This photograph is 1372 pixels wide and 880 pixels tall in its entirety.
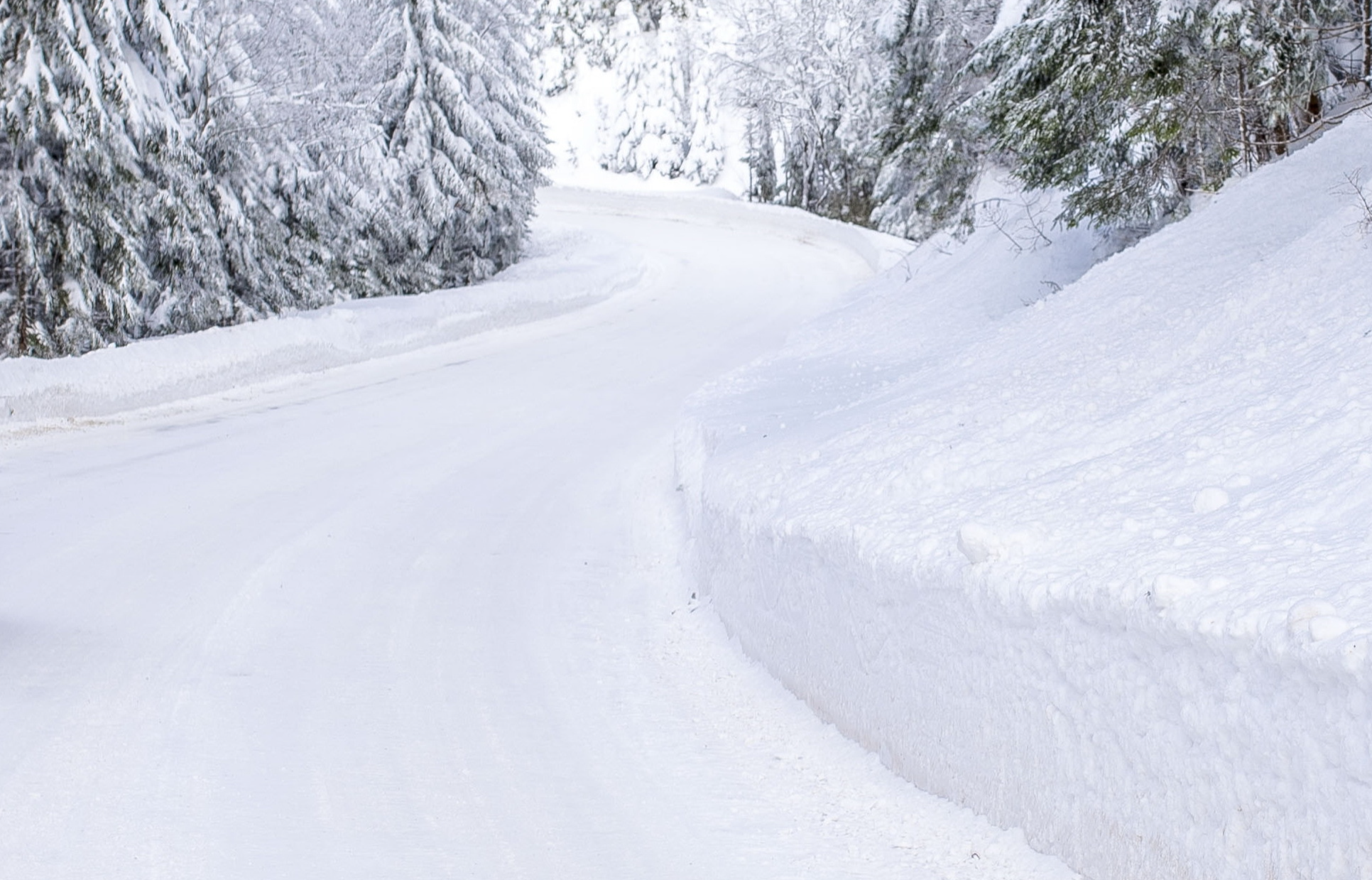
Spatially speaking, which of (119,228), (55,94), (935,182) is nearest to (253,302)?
(119,228)

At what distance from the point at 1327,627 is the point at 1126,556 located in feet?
3.53

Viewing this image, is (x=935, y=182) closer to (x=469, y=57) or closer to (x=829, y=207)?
(x=469, y=57)

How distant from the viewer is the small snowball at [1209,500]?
4574 mm

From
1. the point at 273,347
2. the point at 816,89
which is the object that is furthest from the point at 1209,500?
the point at 816,89

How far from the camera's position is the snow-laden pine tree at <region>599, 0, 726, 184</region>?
198 feet

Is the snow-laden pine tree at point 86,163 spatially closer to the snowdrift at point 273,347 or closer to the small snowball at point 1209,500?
the snowdrift at point 273,347

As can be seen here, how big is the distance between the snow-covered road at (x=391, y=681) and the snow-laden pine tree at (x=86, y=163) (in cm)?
387

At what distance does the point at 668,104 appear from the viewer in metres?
61.8

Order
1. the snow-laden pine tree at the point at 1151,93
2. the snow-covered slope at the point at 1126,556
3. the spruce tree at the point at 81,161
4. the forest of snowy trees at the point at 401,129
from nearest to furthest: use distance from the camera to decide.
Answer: the snow-covered slope at the point at 1126,556
the snow-laden pine tree at the point at 1151,93
the forest of snowy trees at the point at 401,129
the spruce tree at the point at 81,161

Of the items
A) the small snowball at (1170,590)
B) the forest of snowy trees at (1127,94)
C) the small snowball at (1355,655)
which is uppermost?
the forest of snowy trees at (1127,94)

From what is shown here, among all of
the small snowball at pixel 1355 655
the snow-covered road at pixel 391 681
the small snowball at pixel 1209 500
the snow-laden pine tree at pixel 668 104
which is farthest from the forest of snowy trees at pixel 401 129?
the snow-laden pine tree at pixel 668 104

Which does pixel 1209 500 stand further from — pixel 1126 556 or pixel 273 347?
pixel 273 347

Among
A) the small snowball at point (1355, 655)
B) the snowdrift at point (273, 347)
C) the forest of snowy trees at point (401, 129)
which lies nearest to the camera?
the small snowball at point (1355, 655)

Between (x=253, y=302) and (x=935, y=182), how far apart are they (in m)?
12.1
